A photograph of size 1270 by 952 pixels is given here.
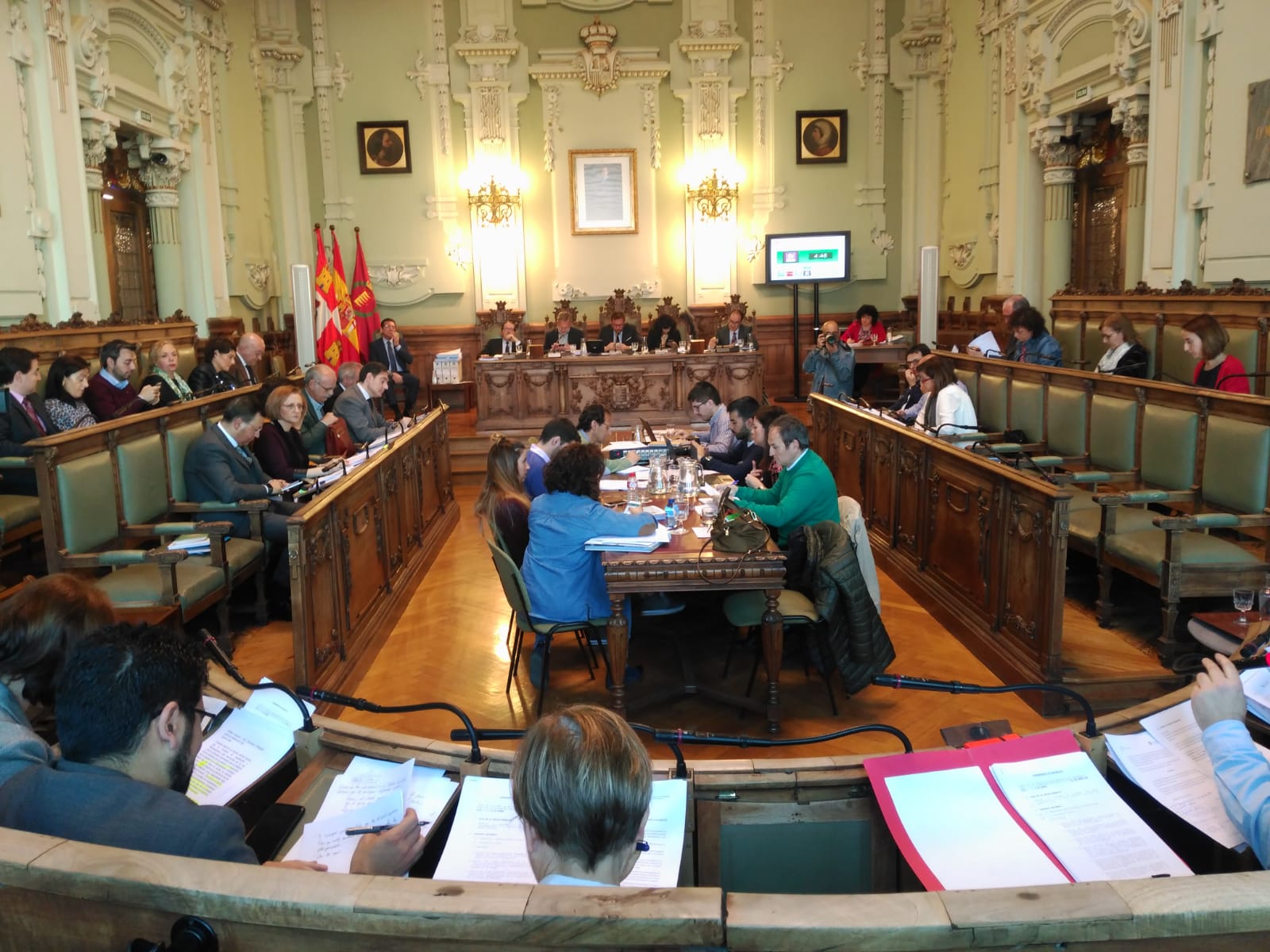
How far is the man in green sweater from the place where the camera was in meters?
4.36

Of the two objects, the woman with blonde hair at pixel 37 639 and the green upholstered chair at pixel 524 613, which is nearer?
the woman with blonde hair at pixel 37 639

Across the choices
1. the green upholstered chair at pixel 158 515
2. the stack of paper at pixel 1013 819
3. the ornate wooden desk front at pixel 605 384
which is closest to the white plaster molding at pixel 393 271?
the ornate wooden desk front at pixel 605 384

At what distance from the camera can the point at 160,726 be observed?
1632 mm

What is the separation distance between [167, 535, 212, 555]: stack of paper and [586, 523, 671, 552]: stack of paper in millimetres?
2008

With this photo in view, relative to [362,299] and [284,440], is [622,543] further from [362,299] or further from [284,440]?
[362,299]

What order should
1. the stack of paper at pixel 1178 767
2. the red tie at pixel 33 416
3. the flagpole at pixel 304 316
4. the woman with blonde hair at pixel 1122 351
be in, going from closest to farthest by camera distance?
the stack of paper at pixel 1178 767, the red tie at pixel 33 416, the woman with blonde hair at pixel 1122 351, the flagpole at pixel 304 316

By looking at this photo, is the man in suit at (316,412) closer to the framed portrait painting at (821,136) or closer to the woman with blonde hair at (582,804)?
the woman with blonde hair at (582,804)

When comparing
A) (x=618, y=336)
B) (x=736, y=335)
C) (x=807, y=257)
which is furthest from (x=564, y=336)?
(x=807, y=257)

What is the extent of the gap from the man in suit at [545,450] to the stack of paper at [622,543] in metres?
1.20

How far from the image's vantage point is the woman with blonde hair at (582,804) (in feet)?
4.39

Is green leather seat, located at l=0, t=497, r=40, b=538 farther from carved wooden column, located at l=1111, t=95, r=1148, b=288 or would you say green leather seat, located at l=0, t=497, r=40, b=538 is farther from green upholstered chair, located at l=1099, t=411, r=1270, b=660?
carved wooden column, located at l=1111, t=95, r=1148, b=288

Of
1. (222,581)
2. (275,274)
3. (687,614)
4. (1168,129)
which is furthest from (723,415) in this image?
(275,274)

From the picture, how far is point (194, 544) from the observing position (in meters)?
4.85

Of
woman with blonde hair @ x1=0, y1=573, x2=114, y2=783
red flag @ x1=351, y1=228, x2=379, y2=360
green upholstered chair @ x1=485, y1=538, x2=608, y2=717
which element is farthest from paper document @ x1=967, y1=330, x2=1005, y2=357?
woman with blonde hair @ x1=0, y1=573, x2=114, y2=783
